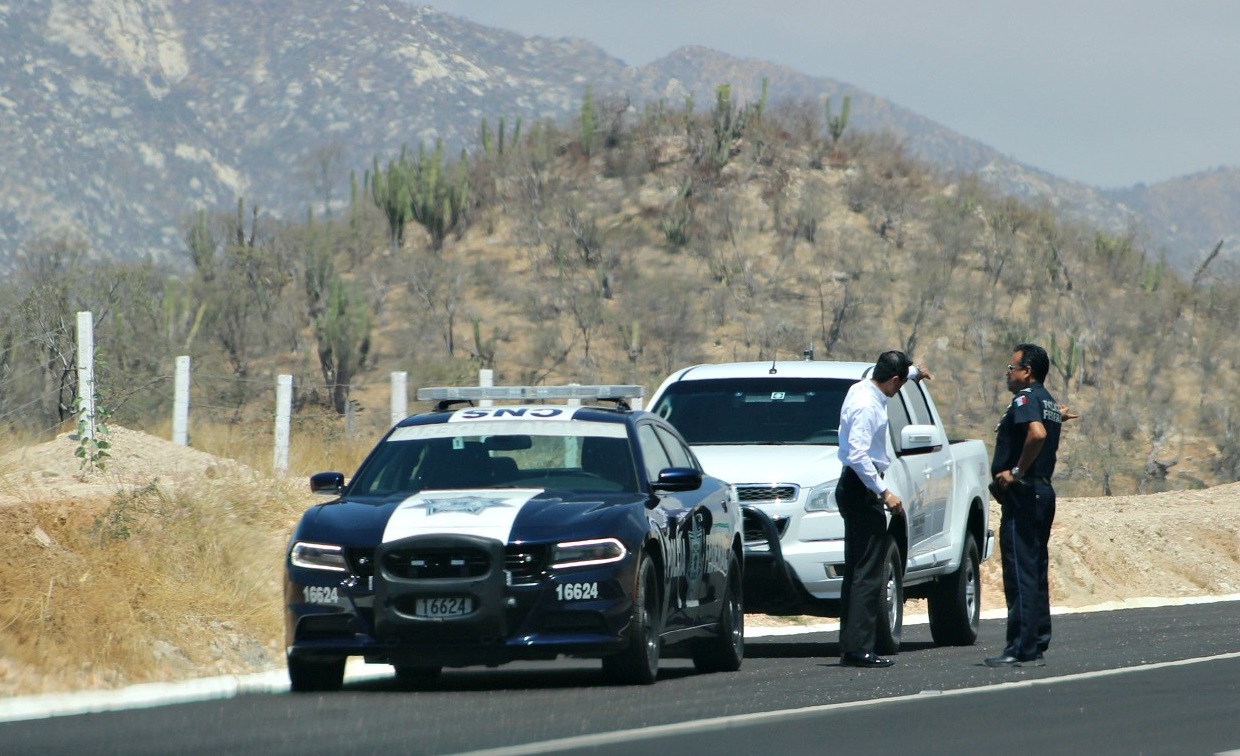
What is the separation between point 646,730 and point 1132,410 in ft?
171

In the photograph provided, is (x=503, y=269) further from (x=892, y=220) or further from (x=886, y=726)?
(x=886, y=726)

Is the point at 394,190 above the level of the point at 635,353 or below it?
above

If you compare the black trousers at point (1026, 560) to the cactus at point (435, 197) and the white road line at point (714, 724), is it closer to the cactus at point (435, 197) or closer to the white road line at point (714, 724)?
the white road line at point (714, 724)

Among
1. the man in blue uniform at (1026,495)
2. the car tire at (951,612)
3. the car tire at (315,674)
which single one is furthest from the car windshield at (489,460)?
the car tire at (951,612)

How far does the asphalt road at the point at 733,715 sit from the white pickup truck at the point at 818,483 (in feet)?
2.00

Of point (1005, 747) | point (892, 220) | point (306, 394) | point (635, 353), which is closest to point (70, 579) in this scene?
point (1005, 747)

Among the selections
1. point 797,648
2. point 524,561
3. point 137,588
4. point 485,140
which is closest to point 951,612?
point 797,648

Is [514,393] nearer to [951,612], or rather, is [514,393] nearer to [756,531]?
[756,531]

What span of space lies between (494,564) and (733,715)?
67.5 inches

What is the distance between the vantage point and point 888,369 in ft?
41.7

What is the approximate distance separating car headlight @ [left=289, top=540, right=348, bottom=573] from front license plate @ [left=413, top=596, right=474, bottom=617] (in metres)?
0.47

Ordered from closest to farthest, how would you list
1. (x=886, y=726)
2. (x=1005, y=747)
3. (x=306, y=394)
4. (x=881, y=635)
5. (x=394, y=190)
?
(x=1005, y=747)
(x=886, y=726)
(x=881, y=635)
(x=306, y=394)
(x=394, y=190)

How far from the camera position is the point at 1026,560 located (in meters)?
12.9

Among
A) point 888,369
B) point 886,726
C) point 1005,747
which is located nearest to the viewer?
point 1005,747
